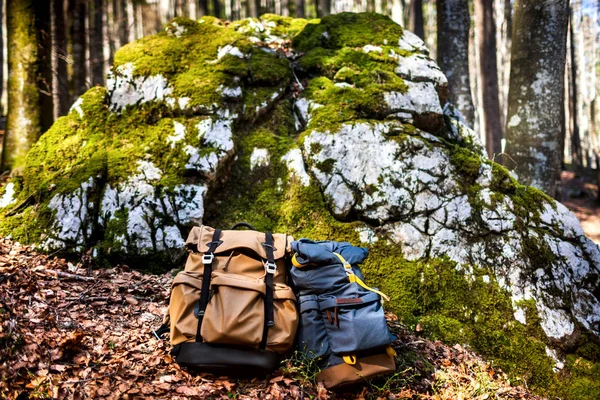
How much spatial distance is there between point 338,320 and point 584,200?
16312 mm

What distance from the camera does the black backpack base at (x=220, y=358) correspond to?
9.50ft

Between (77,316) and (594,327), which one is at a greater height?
(77,316)

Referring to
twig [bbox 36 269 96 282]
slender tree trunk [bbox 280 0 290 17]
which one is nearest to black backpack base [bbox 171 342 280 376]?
twig [bbox 36 269 96 282]

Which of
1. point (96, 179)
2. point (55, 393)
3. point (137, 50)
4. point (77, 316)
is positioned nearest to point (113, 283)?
point (77, 316)

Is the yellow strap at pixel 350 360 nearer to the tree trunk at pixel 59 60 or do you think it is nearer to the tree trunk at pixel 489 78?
the tree trunk at pixel 59 60

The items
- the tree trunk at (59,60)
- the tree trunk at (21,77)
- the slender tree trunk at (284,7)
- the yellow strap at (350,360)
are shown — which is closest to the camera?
the yellow strap at (350,360)

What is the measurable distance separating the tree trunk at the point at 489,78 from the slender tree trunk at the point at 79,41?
10193 millimetres

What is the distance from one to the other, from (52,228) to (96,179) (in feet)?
2.41

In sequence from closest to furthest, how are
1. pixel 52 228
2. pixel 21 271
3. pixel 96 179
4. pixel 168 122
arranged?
1. pixel 21 271
2. pixel 52 228
3. pixel 96 179
4. pixel 168 122

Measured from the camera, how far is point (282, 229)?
15.5 feet

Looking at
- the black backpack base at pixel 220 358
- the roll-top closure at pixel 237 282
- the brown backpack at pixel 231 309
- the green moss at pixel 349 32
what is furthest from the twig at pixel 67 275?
the green moss at pixel 349 32

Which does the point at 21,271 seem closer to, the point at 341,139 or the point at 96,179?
→ the point at 96,179

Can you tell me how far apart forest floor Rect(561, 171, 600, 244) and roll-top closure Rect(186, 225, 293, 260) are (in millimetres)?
11860

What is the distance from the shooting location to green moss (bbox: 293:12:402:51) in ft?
20.5
